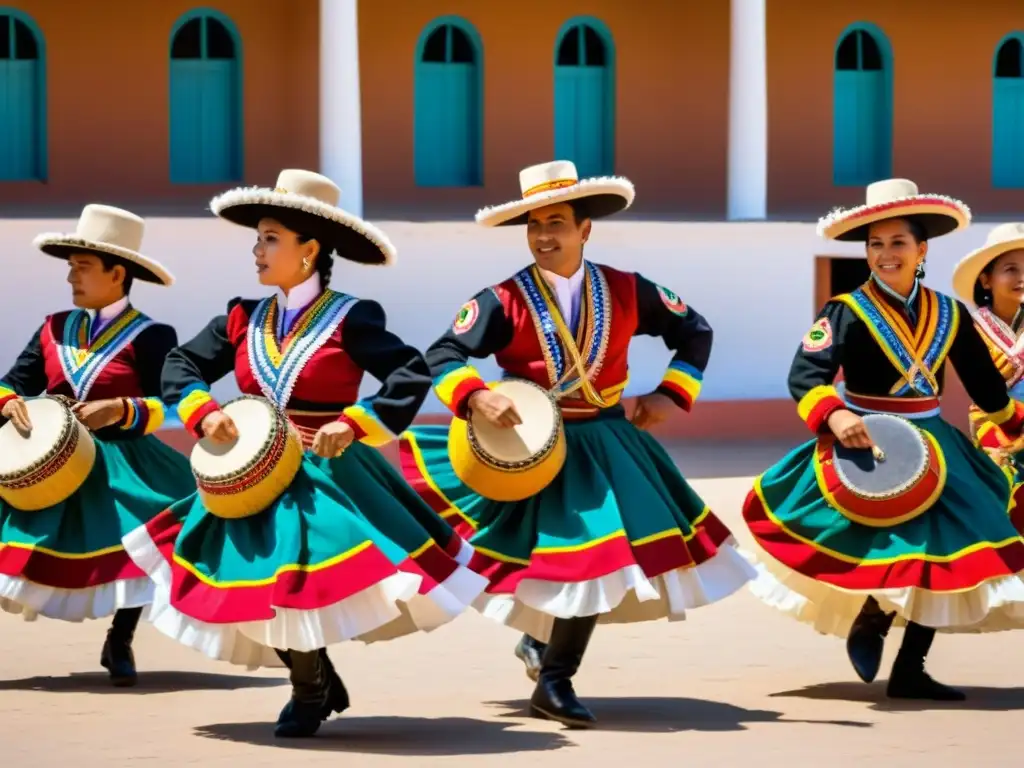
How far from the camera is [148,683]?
9.93 meters

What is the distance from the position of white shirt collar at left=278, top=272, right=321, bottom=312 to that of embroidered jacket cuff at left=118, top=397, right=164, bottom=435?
1328 mm

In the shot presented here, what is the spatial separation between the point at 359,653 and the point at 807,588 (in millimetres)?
1969

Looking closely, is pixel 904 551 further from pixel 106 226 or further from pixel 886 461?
pixel 106 226

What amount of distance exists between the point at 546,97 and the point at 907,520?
14.9 m

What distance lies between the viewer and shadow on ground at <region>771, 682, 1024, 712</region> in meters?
9.16

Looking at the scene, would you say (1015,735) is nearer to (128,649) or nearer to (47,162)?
(128,649)

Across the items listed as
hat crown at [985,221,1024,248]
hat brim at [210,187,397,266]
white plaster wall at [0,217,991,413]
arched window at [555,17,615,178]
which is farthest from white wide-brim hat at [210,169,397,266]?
arched window at [555,17,615,178]

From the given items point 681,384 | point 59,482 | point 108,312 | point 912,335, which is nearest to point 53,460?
point 59,482

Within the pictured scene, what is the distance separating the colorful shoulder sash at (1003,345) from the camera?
428 inches

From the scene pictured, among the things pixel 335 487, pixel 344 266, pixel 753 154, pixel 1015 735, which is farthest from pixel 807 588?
pixel 753 154

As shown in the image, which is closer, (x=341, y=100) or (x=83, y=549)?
(x=83, y=549)

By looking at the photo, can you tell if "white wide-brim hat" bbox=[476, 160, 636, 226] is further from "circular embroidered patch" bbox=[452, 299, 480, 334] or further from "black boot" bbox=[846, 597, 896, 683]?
"black boot" bbox=[846, 597, 896, 683]

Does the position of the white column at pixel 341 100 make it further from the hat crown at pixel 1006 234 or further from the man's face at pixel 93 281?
the man's face at pixel 93 281

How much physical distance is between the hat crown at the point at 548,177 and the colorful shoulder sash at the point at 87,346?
189 centimetres
